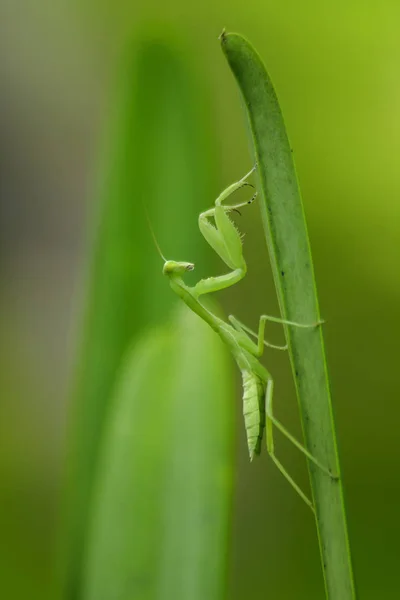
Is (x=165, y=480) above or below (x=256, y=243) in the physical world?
below

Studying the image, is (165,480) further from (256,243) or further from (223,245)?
(256,243)

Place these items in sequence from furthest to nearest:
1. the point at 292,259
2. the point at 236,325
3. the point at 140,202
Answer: the point at 236,325, the point at 140,202, the point at 292,259

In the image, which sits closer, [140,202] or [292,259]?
[292,259]

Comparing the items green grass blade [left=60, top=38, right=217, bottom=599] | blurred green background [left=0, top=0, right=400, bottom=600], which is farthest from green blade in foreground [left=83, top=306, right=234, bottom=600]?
blurred green background [left=0, top=0, right=400, bottom=600]

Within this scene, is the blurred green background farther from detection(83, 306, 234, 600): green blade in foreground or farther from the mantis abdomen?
detection(83, 306, 234, 600): green blade in foreground

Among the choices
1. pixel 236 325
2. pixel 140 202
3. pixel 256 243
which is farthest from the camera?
pixel 256 243

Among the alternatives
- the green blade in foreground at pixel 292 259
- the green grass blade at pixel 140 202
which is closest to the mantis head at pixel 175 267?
the green grass blade at pixel 140 202

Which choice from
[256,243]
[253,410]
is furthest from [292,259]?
[256,243]

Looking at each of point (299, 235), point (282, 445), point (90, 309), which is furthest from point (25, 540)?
point (299, 235)
